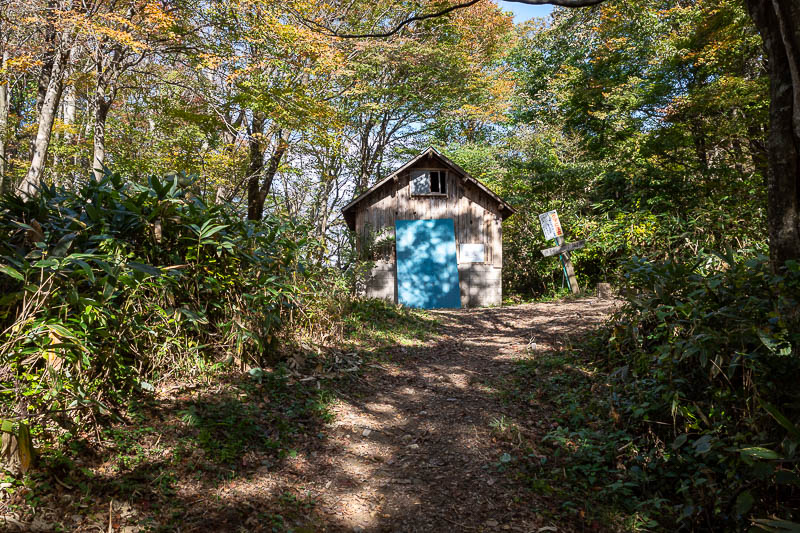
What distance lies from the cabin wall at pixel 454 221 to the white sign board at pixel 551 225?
173 cm

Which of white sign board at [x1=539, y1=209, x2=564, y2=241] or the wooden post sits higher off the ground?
white sign board at [x1=539, y1=209, x2=564, y2=241]

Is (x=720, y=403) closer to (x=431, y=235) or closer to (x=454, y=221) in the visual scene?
(x=431, y=235)

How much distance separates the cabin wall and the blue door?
25cm

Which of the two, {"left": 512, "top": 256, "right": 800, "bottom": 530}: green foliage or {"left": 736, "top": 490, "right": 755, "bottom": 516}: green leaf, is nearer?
{"left": 736, "top": 490, "right": 755, "bottom": 516}: green leaf

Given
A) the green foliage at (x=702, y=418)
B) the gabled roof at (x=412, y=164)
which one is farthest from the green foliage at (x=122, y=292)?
the gabled roof at (x=412, y=164)

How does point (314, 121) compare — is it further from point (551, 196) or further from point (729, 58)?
point (729, 58)

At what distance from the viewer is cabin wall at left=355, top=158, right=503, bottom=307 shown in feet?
45.7

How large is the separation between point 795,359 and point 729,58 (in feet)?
46.8

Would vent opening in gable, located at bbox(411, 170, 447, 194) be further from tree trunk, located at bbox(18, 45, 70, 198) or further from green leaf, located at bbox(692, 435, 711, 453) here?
green leaf, located at bbox(692, 435, 711, 453)

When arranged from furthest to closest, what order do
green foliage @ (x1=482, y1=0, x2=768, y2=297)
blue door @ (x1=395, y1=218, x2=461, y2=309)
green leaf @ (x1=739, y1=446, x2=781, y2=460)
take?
1. blue door @ (x1=395, y1=218, x2=461, y2=309)
2. green foliage @ (x1=482, y1=0, x2=768, y2=297)
3. green leaf @ (x1=739, y1=446, x2=781, y2=460)

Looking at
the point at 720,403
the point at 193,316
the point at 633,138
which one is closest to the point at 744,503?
the point at 720,403

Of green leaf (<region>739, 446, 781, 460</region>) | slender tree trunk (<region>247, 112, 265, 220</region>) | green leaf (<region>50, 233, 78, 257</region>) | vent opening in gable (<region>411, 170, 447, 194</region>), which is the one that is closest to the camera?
green leaf (<region>739, 446, 781, 460</region>)

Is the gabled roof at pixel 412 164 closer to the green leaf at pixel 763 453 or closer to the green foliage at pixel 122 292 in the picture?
the green foliage at pixel 122 292

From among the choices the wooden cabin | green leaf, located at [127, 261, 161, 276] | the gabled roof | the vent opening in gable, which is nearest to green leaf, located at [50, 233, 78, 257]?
green leaf, located at [127, 261, 161, 276]
